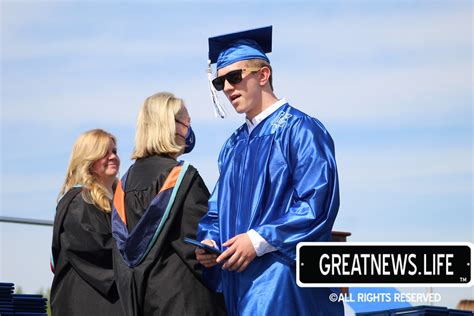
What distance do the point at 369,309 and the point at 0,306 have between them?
231cm

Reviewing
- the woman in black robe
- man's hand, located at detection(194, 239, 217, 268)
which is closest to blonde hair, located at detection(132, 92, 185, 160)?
the woman in black robe

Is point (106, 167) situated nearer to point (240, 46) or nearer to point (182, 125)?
point (182, 125)

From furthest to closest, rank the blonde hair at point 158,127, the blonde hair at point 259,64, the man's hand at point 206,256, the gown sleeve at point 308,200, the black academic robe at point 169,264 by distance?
the blonde hair at point 158,127 → the black academic robe at point 169,264 → the blonde hair at point 259,64 → the man's hand at point 206,256 → the gown sleeve at point 308,200

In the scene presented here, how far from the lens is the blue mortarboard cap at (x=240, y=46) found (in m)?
5.50

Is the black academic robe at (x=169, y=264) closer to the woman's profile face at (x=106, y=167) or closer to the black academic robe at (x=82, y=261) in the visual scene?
the black academic robe at (x=82, y=261)

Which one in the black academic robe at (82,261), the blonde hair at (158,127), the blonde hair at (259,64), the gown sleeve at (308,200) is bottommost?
the black academic robe at (82,261)

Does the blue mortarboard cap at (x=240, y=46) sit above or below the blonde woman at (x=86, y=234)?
above

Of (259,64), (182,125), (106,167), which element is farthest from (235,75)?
(106,167)

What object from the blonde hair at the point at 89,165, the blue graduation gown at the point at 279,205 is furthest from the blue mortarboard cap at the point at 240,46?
the blonde hair at the point at 89,165

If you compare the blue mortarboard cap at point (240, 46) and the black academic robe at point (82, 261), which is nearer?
the blue mortarboard cap at point (240, 46)

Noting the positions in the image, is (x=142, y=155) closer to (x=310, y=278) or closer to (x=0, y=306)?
(x=310, y=278)

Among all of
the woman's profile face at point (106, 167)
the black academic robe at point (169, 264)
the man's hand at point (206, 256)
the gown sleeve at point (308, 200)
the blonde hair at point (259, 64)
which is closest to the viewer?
the gown sleeve at point (308, 200)

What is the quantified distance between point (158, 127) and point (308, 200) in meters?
1.13

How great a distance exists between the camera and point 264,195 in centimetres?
520
